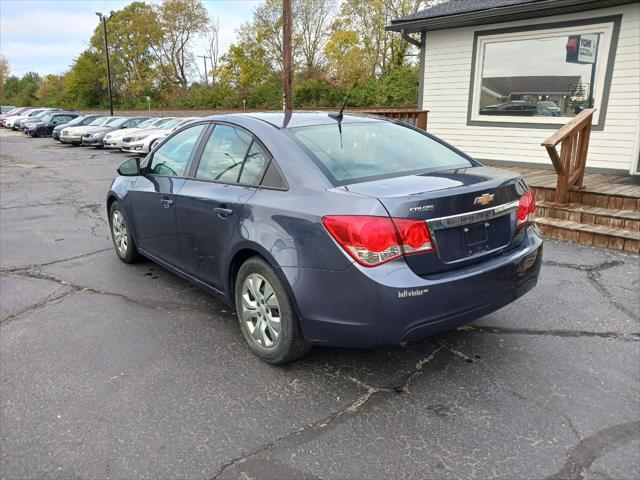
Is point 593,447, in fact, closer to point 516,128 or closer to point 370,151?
point 370,151

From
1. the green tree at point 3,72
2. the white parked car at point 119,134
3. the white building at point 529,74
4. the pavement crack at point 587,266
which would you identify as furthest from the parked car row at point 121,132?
the green tree at point 3,72

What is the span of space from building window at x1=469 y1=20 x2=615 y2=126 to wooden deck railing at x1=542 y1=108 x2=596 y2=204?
2.18m

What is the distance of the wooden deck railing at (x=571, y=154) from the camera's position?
628 centimetres

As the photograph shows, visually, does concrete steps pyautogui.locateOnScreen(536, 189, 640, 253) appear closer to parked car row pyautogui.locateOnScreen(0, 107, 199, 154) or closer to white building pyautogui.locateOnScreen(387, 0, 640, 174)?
white building pyautogui.locateOnScreen(387, 0, 640, 174)

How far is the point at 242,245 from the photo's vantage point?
125 inches

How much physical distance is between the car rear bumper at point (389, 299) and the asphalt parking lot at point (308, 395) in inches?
16.4

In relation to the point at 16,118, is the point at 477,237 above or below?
below

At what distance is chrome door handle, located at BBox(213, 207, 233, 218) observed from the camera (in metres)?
3.31

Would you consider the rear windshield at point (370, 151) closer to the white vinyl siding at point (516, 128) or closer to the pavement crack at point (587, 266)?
the pavement crack at point (587, 266)

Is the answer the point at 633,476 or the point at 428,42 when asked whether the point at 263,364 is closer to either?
the point at 633,476

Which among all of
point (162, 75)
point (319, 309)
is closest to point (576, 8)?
point (319, 309)

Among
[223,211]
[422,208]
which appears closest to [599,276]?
[422,208]

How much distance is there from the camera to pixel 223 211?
11.0 ft

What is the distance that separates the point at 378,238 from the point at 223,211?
125 cm
